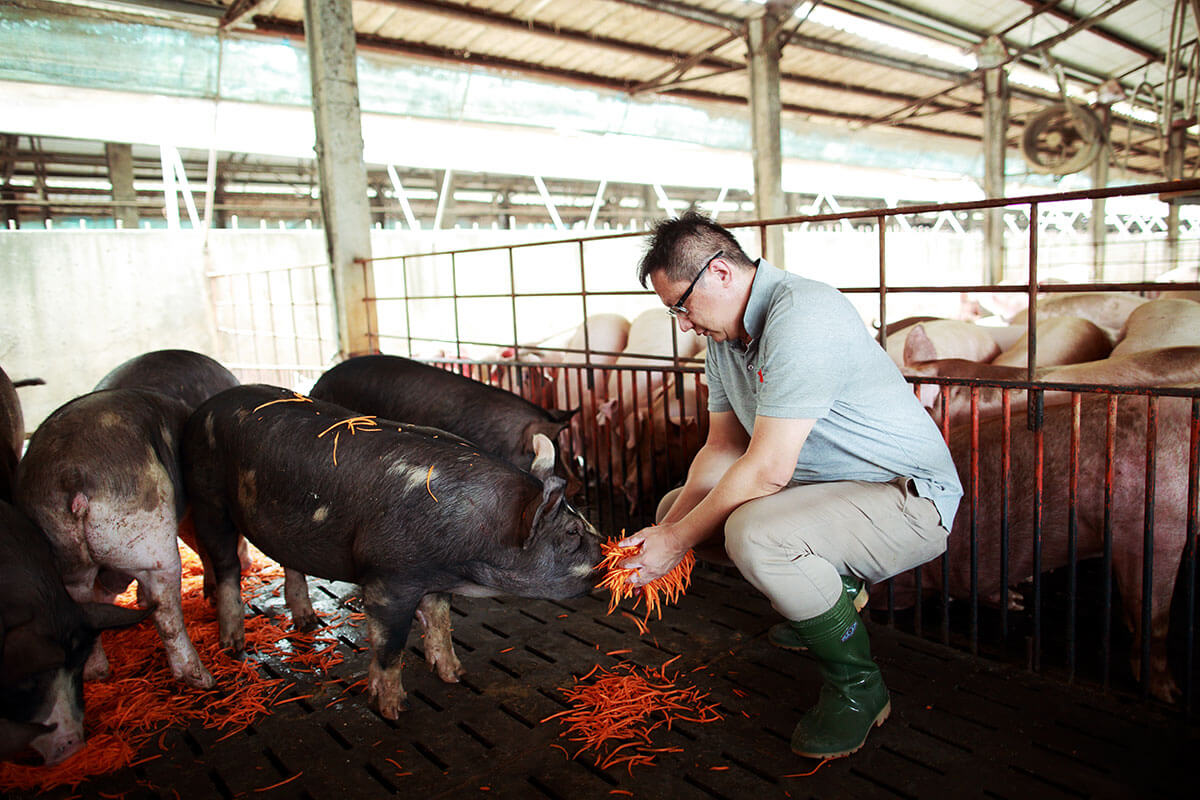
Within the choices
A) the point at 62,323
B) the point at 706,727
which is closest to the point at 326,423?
the point at 706,727

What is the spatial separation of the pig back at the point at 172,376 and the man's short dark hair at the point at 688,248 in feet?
9.04

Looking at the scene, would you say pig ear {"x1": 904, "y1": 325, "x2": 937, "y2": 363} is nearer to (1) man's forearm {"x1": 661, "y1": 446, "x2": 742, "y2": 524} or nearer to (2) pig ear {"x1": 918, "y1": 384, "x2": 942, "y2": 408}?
(2) pig ear {"x1": 918, "y1": 384, "x2": 942, "y2": 408}

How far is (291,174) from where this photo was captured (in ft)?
63.7

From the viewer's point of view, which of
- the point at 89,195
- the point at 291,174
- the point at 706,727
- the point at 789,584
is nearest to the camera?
the point at 789,584

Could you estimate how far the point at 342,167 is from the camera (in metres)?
6.79

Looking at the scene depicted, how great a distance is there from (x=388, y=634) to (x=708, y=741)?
3.72 feet

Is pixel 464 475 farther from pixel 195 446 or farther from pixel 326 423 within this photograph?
pixel 195 446

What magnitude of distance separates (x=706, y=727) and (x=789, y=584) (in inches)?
24.4

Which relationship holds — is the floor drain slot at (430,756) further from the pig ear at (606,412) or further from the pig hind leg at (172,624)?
the pig ear at (606,412)

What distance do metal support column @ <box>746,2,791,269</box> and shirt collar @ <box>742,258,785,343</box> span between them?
27.7ft

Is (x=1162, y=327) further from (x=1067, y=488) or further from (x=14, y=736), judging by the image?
(x=14, y=736)

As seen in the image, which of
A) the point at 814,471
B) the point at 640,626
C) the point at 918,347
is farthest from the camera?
the point at 918,347

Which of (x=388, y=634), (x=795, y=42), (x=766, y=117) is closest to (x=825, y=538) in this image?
(x=388, y=634)

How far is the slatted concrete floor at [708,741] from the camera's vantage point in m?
2.31
